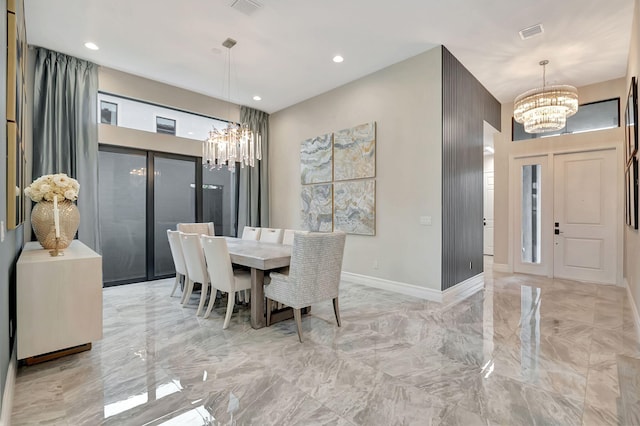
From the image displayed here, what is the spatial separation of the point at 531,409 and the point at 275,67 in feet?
15.4

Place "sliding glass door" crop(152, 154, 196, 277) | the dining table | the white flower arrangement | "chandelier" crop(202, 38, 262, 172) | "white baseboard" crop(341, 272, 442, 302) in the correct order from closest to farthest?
the white flower arrangement, the dining table, "chandelier" crop(202, 38, 262, 172), "white baseboard" crop(341, 272, 442, 302), "sliding glass door" crop(152, 154, 196, 277)

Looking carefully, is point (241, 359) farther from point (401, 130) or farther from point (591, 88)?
point (591, 88)

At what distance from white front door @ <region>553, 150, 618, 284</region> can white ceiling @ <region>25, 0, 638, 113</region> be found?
138 centimetres

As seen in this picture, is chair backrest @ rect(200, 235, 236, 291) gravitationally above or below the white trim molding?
above

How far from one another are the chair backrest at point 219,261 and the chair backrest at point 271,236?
1.11 meters

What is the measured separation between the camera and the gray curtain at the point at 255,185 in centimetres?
608

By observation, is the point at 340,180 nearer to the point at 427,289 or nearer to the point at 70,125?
the point at 427,289

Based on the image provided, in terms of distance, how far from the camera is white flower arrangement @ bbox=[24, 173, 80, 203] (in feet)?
8.73

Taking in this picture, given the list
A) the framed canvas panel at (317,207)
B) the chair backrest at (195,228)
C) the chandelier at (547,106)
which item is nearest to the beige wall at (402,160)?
the framed canvas panel at (317,207)

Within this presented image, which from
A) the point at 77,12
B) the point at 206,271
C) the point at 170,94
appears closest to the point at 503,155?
the point at 206,271

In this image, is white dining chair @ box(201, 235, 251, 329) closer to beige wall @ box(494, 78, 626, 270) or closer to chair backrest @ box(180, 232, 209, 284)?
chair backrest @ box(180, 232, 209, 284)

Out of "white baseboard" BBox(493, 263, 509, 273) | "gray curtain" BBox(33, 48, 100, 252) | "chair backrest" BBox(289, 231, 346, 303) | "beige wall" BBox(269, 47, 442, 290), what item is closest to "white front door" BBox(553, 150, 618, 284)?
"white baseboard" BBox(493, 263, 509, 273)

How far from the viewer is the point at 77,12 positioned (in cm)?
328

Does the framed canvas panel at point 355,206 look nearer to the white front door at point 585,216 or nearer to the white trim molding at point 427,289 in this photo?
the white trim molding at point 427,289
